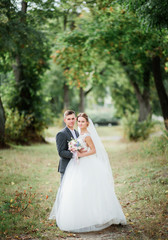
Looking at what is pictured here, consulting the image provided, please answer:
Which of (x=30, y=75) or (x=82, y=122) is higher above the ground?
(x=30, y=75)

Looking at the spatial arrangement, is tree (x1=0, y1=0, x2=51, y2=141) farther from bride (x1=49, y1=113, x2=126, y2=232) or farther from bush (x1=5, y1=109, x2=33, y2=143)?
bride (x1=49, y1=113, x2=126, y2=232)

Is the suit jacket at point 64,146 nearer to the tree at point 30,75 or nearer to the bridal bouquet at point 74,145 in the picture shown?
the bridal bouquet at point 74,145

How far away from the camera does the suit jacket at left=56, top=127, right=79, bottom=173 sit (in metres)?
5.16

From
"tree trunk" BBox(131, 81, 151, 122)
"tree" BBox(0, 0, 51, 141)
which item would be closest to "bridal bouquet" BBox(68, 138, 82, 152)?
"tree" BBox(0, 0, 51, 141)

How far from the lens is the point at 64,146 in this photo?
523 cm

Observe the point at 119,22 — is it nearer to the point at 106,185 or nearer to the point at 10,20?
the point at 10,20

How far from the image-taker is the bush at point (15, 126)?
14762 mm

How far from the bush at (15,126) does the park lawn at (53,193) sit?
3074 millimetres

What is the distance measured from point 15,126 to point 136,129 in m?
8.10

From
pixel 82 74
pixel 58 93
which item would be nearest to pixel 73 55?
pixel 82 74

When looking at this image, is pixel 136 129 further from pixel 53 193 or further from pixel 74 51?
pixel 53 193

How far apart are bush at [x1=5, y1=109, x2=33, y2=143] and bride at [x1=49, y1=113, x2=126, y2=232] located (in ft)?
33.0

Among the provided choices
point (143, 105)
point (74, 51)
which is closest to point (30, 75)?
point (74, 51)

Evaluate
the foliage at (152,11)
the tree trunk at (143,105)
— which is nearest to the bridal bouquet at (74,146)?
the foliage at (152,11)
